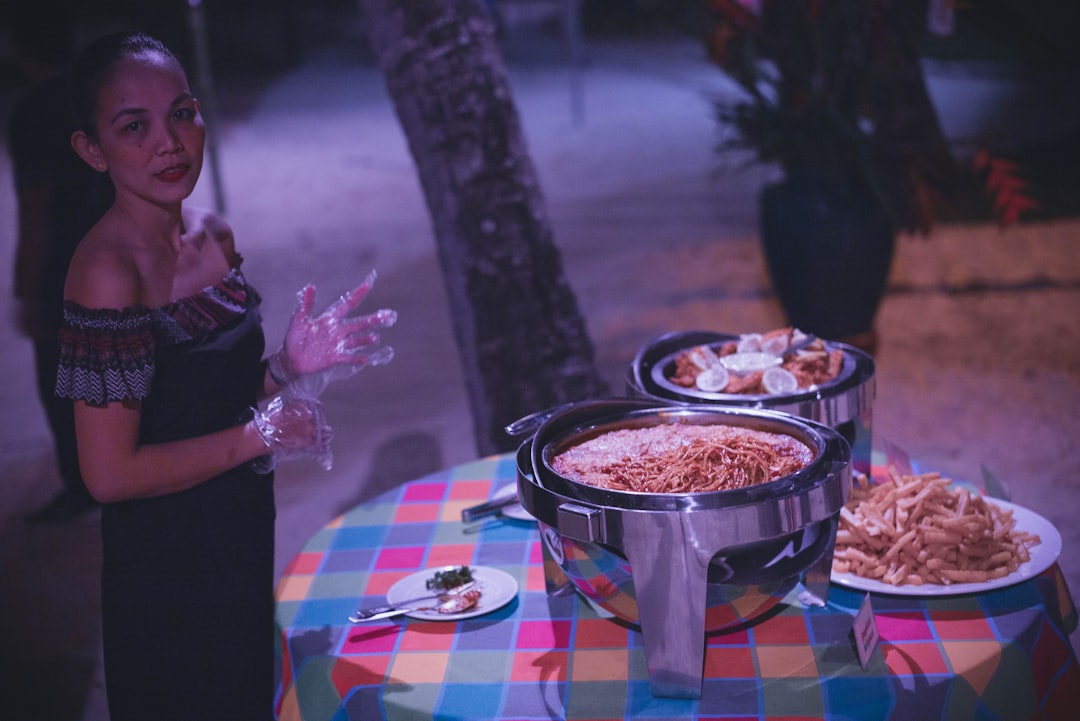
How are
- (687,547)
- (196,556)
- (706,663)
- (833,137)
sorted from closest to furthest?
1. (687,547)
2. (706,663)
3. (196,556)
4. (833,137)

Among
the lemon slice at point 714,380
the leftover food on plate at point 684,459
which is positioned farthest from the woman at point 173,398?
the lemon slice at point 714,380

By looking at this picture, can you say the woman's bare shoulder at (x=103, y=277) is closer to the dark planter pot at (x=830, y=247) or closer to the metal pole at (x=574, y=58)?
the dark planter pot at (x=830, y=247)

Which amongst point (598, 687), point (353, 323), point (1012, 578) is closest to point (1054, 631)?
point (1012, 578)

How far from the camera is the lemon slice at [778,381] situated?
1.89 metres

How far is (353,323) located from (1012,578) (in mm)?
1105

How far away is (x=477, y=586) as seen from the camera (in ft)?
5.58

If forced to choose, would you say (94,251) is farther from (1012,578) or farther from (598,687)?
(1012,578)

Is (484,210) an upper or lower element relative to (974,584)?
upper

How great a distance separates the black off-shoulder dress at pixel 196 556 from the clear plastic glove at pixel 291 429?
0.08 meters

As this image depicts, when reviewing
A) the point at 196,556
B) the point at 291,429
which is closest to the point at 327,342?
the point at 291,429

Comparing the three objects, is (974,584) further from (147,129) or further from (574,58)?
(574,58)

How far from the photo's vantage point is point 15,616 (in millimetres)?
3791

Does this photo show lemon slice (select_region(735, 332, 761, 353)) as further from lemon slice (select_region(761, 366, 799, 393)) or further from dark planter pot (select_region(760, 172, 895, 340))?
dark planter pot (select_region(760, 172, 895, 340))

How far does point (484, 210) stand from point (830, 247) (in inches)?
91.8
